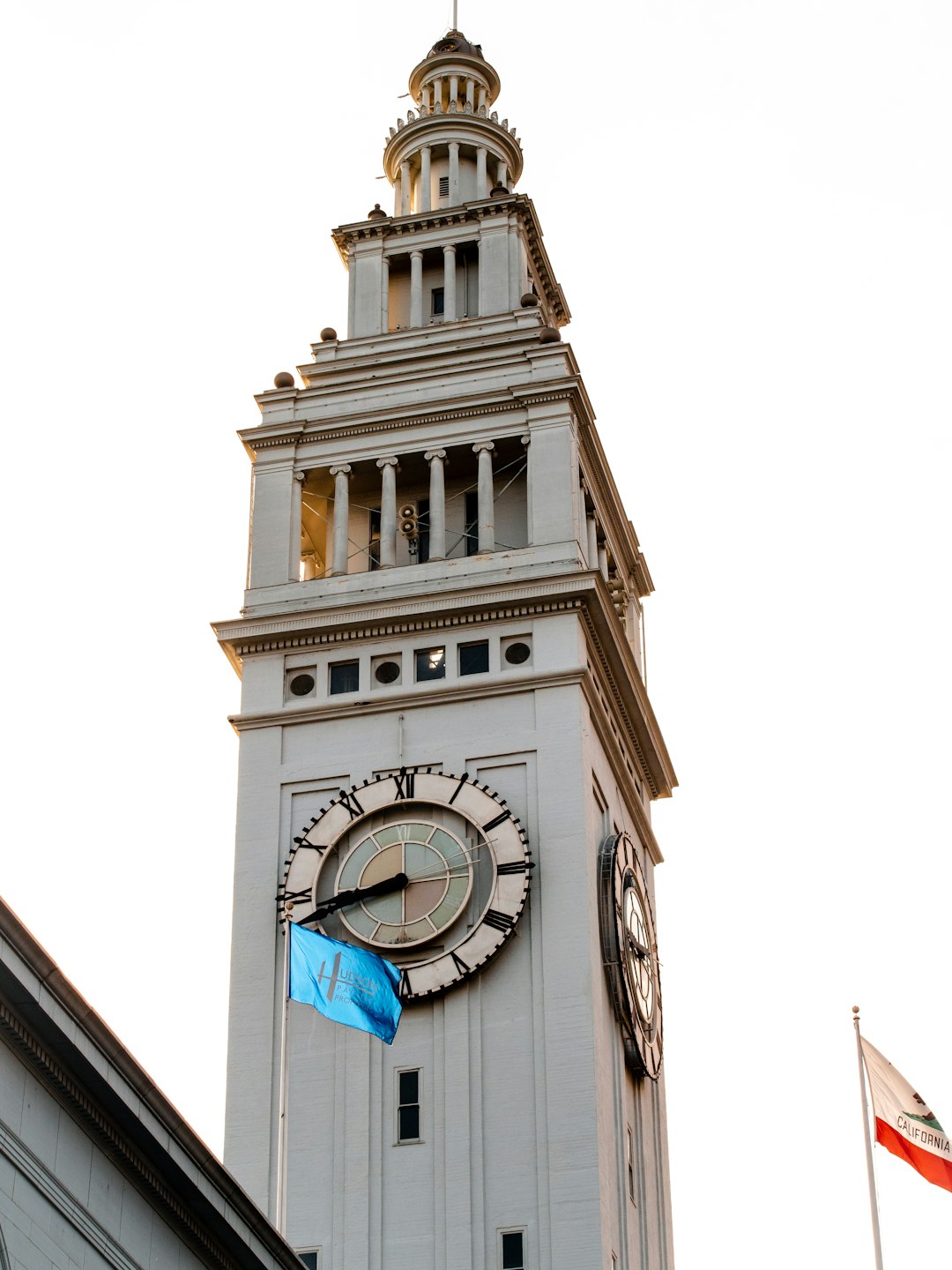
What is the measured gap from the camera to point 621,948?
49.6 metres

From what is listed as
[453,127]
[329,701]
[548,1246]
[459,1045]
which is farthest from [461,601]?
[453,127]

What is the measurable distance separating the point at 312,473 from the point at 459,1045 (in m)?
16.3

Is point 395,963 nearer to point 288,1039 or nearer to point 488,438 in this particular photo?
point 288,1039

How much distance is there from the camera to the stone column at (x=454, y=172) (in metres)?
65.6

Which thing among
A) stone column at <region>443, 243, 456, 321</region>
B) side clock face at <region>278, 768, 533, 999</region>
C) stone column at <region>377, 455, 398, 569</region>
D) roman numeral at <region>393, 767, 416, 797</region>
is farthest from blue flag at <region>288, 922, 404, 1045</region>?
stone column at <region>443, 243, 456, 321</region>

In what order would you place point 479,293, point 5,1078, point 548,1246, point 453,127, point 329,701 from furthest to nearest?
1. point 453,127
2. point 479,293
3. point 329,701
4. point 548,1246
5. point 5,1078

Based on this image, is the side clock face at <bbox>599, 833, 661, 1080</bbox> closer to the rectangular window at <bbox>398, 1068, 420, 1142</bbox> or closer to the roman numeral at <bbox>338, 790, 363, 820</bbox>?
the rectangular window at <bbox>398, 1068, 420, 1142</bbox>

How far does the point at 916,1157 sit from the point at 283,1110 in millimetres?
12248

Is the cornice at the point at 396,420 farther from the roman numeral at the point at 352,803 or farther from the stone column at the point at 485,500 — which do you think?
the roman numeral at the point at 352,803

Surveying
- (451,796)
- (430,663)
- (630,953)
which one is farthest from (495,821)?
(430,663)

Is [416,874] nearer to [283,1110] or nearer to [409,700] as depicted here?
[409,700]

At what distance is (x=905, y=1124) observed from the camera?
A: 43.2 metres

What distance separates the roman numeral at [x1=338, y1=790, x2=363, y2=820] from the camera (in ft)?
164

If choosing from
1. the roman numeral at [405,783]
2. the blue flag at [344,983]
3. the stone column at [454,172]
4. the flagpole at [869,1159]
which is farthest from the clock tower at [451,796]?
the flagpole at [869,1159]
